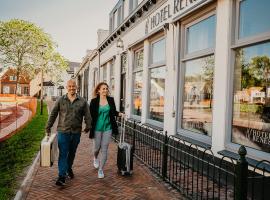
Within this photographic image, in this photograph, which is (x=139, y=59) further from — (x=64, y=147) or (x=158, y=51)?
(x=64, y=147)

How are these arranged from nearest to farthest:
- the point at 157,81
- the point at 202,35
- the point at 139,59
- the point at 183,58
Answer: the point at 202,35, the point at 183,58, the point at 157,81, the point at 139,59

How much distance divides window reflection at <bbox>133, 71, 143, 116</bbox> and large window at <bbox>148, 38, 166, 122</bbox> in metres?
1.11

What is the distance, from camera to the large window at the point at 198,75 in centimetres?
712

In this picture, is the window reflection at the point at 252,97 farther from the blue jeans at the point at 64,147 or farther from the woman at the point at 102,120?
the blue jeans at the point at 64,147

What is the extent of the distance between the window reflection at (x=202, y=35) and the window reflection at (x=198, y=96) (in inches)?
11.9

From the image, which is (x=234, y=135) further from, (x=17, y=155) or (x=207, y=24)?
(x=17, y=155)

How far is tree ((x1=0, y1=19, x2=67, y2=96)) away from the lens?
4559 centimetres

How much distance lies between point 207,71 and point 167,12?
2.70m

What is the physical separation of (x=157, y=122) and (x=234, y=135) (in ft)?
14.0

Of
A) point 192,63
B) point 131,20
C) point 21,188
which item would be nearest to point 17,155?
point 21,188

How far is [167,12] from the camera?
920 centimetres

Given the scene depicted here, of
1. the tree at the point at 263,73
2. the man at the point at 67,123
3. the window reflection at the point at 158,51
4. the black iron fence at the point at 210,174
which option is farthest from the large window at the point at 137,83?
the tree at the point at 263,73

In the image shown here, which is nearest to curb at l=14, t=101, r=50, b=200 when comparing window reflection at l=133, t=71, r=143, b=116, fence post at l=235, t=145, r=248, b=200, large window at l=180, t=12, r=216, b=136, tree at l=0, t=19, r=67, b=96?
fence post at l=235, t=145, r=248, b=200

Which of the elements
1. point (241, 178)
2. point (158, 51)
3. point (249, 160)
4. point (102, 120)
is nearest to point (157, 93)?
point (158, 51)
